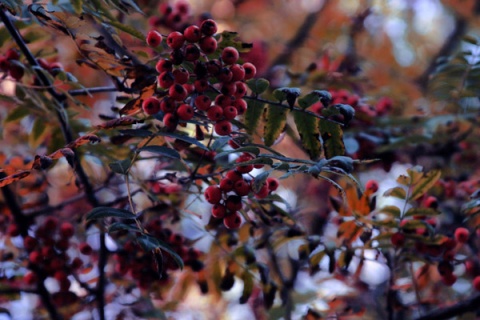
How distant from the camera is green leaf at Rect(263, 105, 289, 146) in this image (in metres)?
1.71

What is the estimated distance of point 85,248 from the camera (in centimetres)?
237

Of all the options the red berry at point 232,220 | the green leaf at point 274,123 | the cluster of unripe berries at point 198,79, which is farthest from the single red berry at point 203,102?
the red berry at point 232,220

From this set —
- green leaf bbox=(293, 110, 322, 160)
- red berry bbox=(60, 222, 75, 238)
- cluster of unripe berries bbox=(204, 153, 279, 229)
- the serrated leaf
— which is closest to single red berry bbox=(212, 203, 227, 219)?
cluster of unripe berries bbox=(204, 153, 279, 229)

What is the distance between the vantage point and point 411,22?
510 centimetres

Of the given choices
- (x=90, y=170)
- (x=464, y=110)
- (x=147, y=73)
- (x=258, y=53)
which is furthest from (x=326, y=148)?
(x=258, y=53)

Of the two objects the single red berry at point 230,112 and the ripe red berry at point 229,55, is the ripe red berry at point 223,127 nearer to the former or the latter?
the single red berry at point 230,112

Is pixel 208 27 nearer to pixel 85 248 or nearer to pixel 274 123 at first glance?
pixel 274 123

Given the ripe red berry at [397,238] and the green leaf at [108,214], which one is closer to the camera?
the green leaf at [108,214]

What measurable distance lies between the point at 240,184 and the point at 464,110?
161cm

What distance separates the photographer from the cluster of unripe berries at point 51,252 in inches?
88.7

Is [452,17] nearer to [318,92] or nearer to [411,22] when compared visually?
[411,22]

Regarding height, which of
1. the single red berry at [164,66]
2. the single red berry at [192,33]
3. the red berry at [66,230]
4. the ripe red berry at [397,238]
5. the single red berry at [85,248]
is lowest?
the single red berry at [85,248]

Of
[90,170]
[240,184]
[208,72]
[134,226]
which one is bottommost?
[90,170]

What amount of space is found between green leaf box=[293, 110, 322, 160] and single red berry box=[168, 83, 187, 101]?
355 mm
